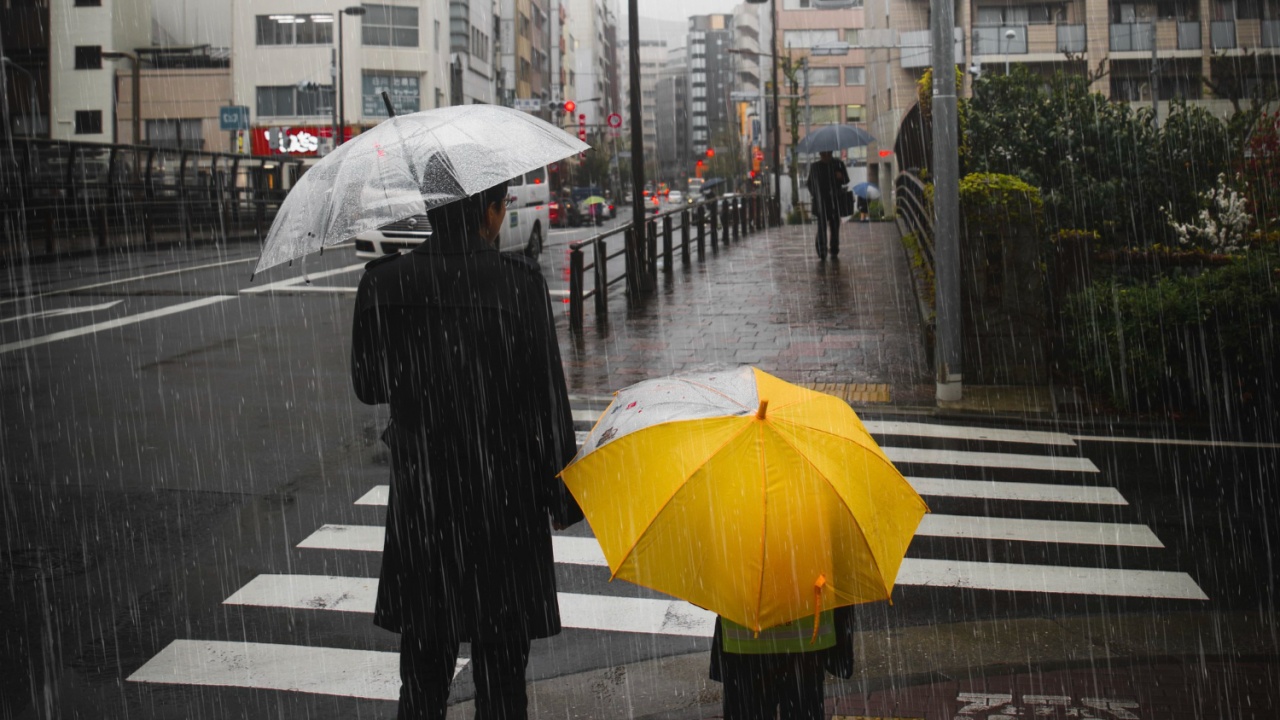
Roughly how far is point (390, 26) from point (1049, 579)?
184 feet

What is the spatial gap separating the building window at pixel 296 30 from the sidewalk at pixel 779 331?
136 ft

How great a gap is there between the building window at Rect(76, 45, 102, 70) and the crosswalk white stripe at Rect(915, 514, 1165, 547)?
189 ft

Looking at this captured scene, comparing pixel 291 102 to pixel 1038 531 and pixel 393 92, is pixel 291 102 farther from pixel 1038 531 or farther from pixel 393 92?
pixel 1038 531

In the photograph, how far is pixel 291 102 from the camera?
183 feet

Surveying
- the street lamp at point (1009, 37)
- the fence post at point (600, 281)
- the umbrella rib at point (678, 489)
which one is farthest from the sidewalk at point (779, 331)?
the street lamp at point (1009, 37)

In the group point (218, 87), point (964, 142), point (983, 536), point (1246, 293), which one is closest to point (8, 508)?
point (983, 536)

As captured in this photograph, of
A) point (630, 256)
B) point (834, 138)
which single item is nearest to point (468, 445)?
point (630, 256)

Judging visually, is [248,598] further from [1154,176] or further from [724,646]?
[1154,176]

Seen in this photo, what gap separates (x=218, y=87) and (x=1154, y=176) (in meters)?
51.1

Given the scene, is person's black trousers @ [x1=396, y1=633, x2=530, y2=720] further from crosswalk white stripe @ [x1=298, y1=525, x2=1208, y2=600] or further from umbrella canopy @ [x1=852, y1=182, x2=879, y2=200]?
umbrella canopy @ [x1=852, y1=182, x2=879, y2=200]

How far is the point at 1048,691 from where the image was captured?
430 centimetres

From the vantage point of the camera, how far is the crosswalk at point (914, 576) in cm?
471

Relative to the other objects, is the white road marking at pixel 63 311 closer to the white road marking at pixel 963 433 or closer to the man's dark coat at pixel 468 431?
the white road marking at pixel 963 433

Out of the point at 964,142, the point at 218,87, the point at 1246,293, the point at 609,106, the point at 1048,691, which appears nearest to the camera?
the point at 1048,691
